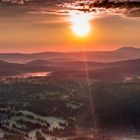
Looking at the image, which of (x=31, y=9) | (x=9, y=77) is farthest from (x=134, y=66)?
(x=31, y=9)

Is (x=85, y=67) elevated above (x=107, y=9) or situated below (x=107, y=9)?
below

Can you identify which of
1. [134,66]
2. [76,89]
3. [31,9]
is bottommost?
[76,89]

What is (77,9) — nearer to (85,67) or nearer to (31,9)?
(31,9)

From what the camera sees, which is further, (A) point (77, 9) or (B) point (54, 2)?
(B) point (54, 2)

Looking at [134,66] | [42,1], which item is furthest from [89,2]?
[134,66]

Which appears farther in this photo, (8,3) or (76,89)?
(76,89)

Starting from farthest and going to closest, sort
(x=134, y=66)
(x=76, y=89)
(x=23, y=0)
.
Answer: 1. (x=76, y=89)
2. (x=134, y=66)
3. (x=23, y=0)

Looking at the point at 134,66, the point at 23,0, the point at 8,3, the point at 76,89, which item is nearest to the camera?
the point at 8,3

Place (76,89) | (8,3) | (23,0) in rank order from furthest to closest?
(76,89)
(23,0)
(8,3)

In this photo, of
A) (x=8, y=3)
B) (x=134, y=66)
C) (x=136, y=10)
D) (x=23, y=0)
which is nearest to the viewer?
(x=136, y=10)

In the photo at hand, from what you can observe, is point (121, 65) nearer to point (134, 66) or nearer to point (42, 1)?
point (134, 66)
